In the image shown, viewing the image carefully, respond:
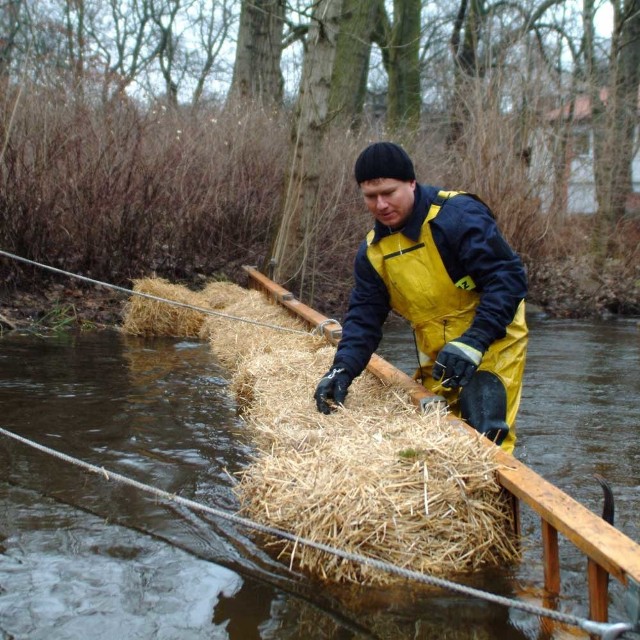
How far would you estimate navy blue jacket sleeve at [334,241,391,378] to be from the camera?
14.9 ft

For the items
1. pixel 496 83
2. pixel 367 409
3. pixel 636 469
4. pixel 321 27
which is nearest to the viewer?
pixel 367 409

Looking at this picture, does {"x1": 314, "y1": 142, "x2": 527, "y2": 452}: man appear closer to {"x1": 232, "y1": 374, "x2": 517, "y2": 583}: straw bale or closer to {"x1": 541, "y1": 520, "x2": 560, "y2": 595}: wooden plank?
{"x1": 232, "y1": 374, "x2": 517, "y2": 583}: straw bale

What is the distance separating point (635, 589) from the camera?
7.80ft

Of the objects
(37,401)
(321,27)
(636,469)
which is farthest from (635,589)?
(321,27)

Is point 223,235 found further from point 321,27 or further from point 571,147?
point 571,147

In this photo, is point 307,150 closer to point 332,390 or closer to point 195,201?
point 195,201

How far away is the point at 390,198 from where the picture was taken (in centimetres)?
420

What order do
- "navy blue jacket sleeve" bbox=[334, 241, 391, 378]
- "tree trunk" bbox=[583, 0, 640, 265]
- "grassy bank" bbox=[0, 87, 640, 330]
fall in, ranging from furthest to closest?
"tree trunk" bbox=[583, 0, 640, 265] → "grassy bank" bbox=[0, 87, 640, 330] → "navy blue jacket sleeve" bbox=[334, 241, 391, 378]

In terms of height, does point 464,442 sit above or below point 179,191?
below

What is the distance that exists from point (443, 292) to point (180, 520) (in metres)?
1.72

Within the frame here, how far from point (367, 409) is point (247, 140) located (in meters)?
9.25

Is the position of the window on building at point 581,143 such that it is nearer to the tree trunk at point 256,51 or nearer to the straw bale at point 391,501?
the tree trunk at point 256,51

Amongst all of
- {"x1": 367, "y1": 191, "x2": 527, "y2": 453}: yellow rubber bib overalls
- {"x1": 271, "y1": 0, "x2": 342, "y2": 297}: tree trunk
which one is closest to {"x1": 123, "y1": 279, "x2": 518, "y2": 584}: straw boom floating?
{"x1": 367, "y1": 191, "x2": 527, "y2": 453}: yellow rubber bib overalls

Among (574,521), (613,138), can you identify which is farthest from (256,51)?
(574,521)
